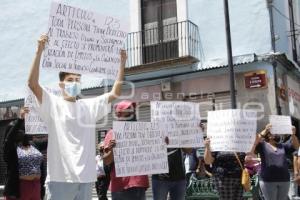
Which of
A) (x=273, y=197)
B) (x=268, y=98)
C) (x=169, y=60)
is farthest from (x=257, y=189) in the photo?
(x=169, y=60)

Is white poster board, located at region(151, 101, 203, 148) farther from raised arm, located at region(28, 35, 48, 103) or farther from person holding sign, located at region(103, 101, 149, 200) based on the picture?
raised arm, located at region(28, 35, 48, 103)

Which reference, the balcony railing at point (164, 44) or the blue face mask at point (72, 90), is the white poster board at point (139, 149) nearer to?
the blue face mask at point (72, 90)

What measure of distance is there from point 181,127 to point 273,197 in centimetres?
187

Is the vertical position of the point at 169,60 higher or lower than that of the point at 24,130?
higher

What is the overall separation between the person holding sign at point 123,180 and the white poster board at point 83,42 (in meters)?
0.43

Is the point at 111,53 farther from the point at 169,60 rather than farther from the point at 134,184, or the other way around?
the point at 169,60

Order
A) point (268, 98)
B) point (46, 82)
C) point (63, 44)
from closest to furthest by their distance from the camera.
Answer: point (63, 44) → point (268, 98) → point (46, 82)

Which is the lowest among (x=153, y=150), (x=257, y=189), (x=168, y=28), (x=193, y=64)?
(x=257, y=189)

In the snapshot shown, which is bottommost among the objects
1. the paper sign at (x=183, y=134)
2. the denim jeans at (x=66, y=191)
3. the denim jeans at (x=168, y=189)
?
the denim jeans at (x=168, y=189)

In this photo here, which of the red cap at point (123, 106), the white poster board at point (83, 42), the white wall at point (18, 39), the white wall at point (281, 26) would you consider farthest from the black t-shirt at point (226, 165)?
the white wall at point (18, 39)

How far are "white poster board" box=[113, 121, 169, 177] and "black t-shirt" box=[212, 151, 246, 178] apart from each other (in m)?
1.20

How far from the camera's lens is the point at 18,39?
60.0 ft

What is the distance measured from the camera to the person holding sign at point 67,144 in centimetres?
460

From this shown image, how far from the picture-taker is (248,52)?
13.8m
